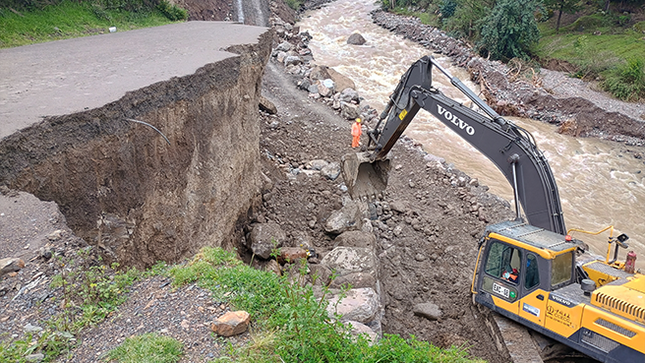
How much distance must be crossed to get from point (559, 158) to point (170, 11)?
49.4 feet

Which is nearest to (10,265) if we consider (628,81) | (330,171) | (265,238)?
(265,238)

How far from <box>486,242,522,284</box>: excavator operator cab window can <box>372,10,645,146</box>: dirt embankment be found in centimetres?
1408

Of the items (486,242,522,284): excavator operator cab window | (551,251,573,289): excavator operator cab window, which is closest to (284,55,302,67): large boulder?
(486,242,522,284): excavator operator cab window

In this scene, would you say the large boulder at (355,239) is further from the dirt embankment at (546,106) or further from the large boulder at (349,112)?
the dirt embankment at (546,106)

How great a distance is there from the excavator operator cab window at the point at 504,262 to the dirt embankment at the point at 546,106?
554 inches

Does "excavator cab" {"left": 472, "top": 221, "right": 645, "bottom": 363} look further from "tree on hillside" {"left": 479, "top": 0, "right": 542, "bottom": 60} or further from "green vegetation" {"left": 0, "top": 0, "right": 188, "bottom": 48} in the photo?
"tree on hillside" {"left": 479, "top": 0, "right": 542, "bottom": 60}

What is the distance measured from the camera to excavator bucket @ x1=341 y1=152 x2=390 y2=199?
9.80 meters

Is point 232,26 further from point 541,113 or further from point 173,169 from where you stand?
point 541,113

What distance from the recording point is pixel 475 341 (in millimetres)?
7199

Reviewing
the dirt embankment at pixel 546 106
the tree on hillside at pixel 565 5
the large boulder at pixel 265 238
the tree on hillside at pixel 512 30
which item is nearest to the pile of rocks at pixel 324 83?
the dirt embankment at pixel 546 106

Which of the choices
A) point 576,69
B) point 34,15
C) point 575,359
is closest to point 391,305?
point 575,359

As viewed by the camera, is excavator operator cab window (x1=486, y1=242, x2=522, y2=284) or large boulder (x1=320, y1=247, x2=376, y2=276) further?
large boulder (x1=320, y1=247, x2=376, y2=276)

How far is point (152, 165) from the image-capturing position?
6.50m

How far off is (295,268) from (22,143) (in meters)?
4.64
